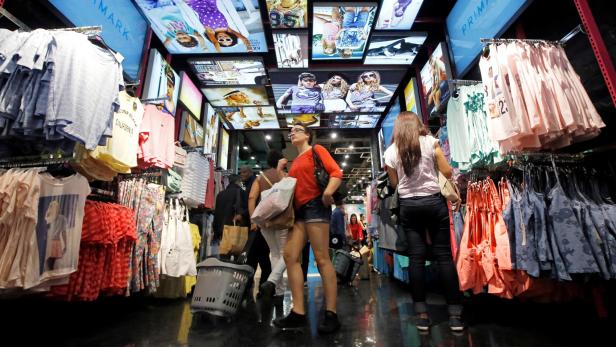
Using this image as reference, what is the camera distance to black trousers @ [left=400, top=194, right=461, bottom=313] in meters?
1.97

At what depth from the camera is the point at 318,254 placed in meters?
2.10

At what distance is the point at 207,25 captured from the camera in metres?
4.28

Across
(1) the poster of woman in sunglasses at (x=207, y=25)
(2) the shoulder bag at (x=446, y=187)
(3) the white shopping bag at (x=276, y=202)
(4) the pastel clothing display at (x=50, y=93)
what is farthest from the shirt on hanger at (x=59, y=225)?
(1) the poster of woman in sunglasses at (x=207, y=25)

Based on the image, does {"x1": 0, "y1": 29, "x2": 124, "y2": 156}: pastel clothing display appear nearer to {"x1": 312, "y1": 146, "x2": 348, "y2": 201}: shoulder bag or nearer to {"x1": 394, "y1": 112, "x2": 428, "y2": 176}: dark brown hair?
{"x1": 312, "y1": 146, "x2": 348, "y2": 201}: shoulder bag

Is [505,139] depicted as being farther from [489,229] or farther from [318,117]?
[318,117]

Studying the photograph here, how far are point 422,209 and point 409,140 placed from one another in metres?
0.54

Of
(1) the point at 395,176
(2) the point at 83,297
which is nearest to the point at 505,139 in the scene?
(1) the point at 395,176

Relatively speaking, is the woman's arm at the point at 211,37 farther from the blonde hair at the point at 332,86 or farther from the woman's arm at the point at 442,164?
the woman's arm at the point at 442,164

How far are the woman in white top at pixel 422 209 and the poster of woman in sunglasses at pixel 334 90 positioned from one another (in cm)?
345

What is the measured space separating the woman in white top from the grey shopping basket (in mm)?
1432

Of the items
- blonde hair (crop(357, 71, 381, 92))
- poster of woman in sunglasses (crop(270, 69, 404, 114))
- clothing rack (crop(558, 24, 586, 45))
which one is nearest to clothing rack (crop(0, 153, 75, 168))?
poster of woman in sunglasses (crop(270, 69, 404, 114))

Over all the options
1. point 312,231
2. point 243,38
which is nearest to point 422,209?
point 312,231

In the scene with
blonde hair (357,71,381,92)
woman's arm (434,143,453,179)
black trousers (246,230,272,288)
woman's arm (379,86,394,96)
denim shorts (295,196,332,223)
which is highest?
blonde hair (357,71,381,92)

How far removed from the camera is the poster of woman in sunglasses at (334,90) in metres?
5.36
